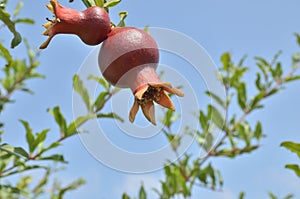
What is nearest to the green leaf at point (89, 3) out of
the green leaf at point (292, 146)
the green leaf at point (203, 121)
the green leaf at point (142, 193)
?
the green leaf at point (292, 146)

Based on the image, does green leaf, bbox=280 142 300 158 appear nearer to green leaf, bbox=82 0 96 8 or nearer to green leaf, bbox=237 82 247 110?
green leaf, bbox=82 0 96 8

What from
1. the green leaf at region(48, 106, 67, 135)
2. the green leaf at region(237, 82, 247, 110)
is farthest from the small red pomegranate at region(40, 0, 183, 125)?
the green leaf at region(237, 82, 247, 110)

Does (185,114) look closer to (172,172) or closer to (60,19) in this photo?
(60,19)

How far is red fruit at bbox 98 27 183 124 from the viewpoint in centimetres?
83

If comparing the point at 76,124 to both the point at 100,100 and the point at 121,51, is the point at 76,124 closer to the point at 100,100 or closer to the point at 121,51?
the point at 100,100

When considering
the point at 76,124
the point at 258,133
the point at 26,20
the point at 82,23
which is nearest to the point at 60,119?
the point at 76,124

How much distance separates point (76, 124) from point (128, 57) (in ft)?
3.11

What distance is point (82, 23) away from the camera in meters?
0.87

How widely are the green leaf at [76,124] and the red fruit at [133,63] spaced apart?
88 cm

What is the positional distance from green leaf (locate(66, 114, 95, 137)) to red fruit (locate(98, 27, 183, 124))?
880 millimetres

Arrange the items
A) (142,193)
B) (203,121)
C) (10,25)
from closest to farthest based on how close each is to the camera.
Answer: (10,25), (142,193), (203,121)

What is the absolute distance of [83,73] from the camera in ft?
3.28

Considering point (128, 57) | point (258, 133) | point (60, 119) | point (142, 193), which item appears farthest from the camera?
point (258, 133)

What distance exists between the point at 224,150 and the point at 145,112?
1.73 metres
